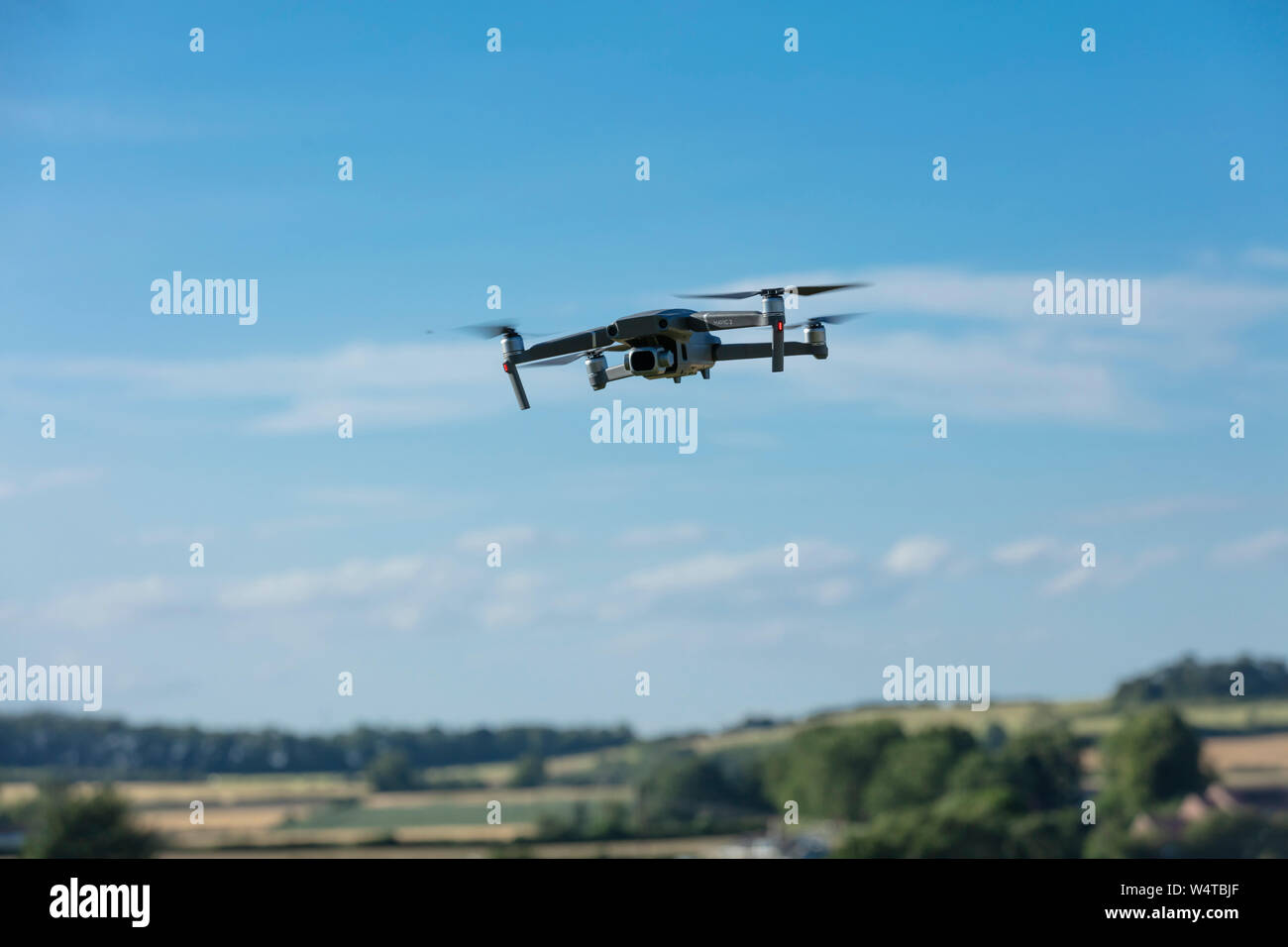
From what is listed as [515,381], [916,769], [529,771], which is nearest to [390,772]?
[529,771]

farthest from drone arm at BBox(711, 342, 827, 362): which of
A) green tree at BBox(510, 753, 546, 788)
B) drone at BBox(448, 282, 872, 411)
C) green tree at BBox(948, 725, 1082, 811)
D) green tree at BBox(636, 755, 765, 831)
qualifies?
green tree at BBox(948, 725, 1082, 811)

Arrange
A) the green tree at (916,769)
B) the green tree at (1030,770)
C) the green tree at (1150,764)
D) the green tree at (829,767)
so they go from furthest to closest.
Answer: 1. the green tree at (1030,770)
2. the green tree at (916,769)
3. the green tree at (1150,764)
4. the green tree at (829,767)

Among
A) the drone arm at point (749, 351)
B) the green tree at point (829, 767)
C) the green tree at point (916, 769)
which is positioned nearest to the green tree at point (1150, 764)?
the green tree at point (916, 769)

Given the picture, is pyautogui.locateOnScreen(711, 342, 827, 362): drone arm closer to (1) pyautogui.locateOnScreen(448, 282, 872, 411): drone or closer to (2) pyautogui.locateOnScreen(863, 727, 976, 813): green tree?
(1) pyautogui.locateOnScreen(448, 282, 872, 411): drone

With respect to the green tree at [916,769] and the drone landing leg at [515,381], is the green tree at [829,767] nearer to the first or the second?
the green tree at [916,769]

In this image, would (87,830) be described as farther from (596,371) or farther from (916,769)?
(596,371)

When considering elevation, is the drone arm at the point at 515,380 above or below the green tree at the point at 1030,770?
above
